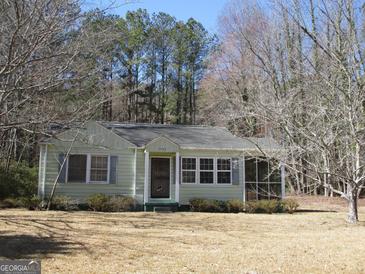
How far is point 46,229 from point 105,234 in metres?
1.66

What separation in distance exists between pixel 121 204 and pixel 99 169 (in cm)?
189

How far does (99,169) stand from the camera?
16781 mm

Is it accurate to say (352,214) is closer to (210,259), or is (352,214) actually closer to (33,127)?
(210,259)

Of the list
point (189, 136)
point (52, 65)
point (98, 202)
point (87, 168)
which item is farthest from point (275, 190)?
point (52, 65)

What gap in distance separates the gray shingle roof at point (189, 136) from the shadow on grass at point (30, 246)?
8576 mm

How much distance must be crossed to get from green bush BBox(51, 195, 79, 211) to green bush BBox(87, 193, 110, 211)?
2.29ft

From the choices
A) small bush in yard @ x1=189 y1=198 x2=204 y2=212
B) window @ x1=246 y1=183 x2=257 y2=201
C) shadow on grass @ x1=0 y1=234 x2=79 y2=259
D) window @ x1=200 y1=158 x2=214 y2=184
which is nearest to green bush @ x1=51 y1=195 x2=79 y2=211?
small bush in yard @ x1=189 y1=198 x2=204 y2=212

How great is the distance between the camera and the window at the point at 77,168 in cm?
1644

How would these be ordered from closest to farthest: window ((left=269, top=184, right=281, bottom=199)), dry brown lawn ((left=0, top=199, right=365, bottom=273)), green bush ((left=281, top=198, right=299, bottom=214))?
dry brown lawn ((left=0, top=199, right=365, bottom=273))
green bush ((left=281, top=198, right=299, bottom=214))
window ((left=269, top=184, right=281, bottom=199))

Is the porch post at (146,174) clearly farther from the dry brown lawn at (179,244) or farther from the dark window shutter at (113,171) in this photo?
the dry brown lawn at (179,244)

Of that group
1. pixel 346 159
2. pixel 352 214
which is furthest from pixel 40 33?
pixel 352 214

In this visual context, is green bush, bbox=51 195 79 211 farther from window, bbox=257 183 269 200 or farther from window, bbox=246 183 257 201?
window, bbox=257 183 269 200

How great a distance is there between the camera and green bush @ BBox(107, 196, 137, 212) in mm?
15680

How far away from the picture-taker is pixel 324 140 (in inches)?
482
